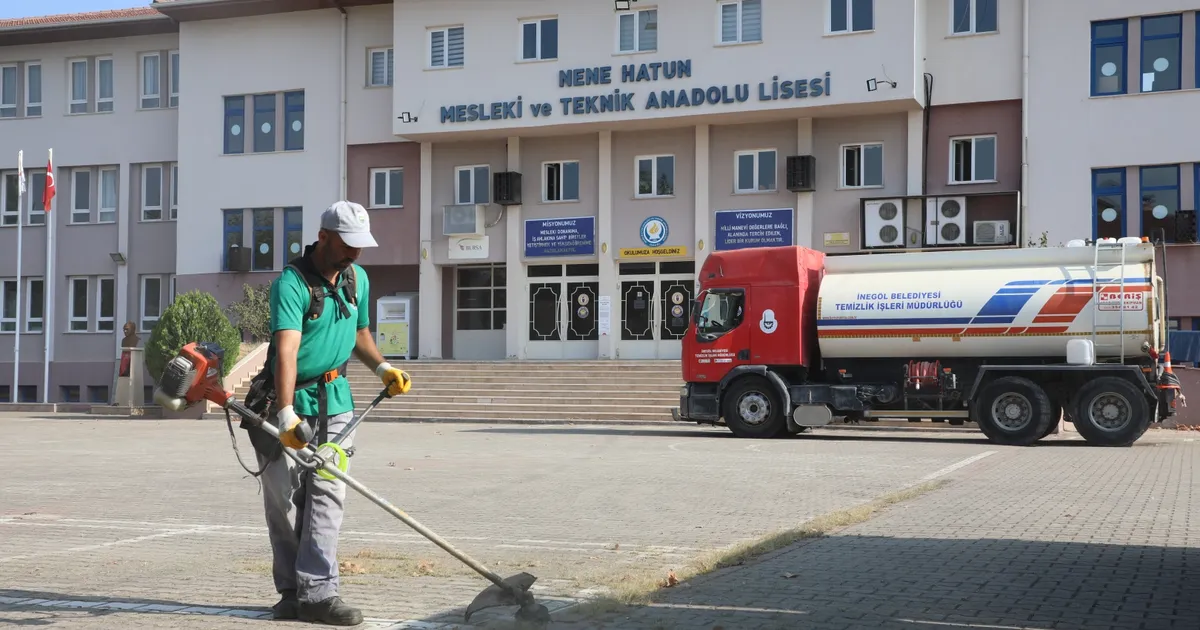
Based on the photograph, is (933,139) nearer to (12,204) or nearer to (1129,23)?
(1129,23)

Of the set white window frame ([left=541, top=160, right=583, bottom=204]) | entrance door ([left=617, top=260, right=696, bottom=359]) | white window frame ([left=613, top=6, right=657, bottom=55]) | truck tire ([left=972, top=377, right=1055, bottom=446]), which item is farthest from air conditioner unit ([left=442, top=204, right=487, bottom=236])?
truck tire ([left=972, top=377, right=1055, bottom=446])

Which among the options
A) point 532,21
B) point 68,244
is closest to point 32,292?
point 68,244

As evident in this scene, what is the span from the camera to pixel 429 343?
121 ft

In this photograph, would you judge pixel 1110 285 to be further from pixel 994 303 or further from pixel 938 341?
pixel 938 341

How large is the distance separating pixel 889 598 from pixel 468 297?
31767 mm

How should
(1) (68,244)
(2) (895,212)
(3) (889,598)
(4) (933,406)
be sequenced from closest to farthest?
(3) (889,598) < (4) (933,406) < (2) (895,212) < (1) (68,244)

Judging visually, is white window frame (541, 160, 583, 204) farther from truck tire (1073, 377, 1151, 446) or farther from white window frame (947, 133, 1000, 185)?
truck tire (1073, 377, 1151, 446)

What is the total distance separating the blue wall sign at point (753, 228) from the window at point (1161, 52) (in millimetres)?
8990

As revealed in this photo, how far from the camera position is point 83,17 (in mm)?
40969

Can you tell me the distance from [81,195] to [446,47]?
14.2 m

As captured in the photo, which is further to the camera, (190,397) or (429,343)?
(429,343)

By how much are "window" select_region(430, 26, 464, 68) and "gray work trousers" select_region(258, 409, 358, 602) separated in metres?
30.8

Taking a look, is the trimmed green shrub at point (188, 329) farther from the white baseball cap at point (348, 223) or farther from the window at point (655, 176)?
the white baseball cap at point (348, 223)

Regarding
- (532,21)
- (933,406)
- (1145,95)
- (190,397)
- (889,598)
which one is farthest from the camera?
(532,21)
